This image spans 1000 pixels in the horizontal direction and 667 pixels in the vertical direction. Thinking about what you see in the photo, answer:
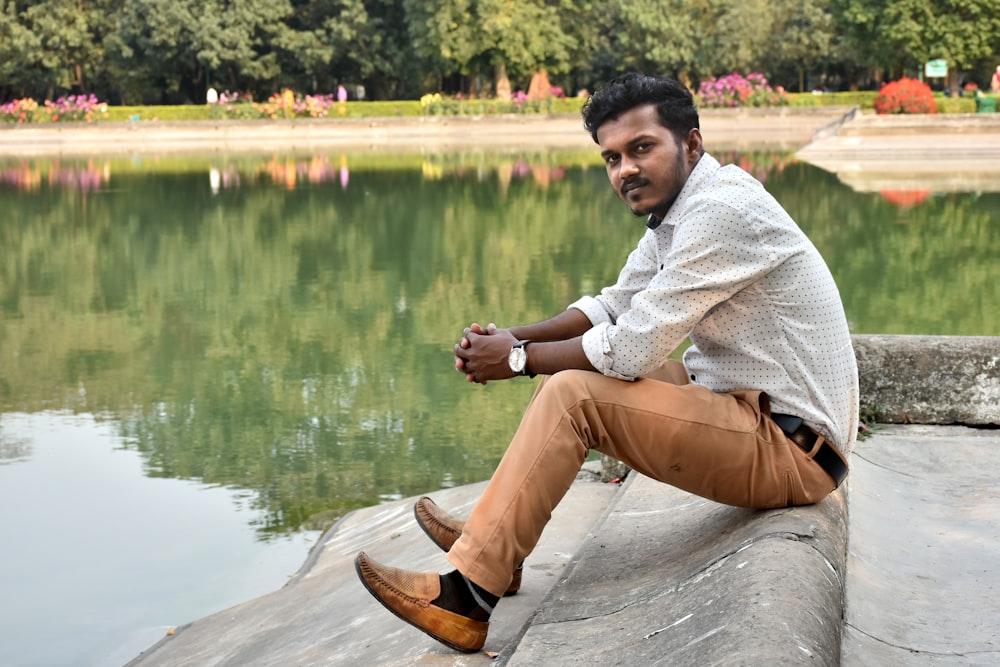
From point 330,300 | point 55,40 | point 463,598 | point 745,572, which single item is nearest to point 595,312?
point 463,598

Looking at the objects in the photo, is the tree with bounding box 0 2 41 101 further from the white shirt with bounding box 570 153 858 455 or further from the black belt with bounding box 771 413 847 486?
the black belt with bounding box 771 413 847 486

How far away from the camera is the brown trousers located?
2846 mm

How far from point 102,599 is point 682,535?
8.10ft

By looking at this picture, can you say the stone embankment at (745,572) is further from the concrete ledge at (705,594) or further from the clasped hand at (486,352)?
the clasped hand at (486,352)

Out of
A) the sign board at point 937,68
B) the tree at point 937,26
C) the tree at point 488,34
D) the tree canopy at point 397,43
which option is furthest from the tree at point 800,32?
the sign board at point 937,68

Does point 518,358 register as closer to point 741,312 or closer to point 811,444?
point 741,312

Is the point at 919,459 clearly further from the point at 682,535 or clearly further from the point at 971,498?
the point at 682,535

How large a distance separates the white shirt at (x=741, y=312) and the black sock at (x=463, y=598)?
1.82 feet

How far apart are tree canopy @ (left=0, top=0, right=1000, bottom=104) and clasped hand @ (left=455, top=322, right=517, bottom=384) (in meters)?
43.2

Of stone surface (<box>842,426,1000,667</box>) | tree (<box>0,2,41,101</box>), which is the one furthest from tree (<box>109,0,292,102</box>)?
stone surface (<box>842,426,1000,667</box>)

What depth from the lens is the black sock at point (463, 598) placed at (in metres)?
2.87

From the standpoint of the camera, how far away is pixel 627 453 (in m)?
2.97

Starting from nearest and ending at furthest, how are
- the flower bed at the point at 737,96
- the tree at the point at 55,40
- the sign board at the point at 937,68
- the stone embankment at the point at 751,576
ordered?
the stone embankment at the point at 751,576
the sign board at the point at 937,68
the flower bed at the point at 737,96
the tree at the point at 55,40

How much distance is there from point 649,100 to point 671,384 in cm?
67
